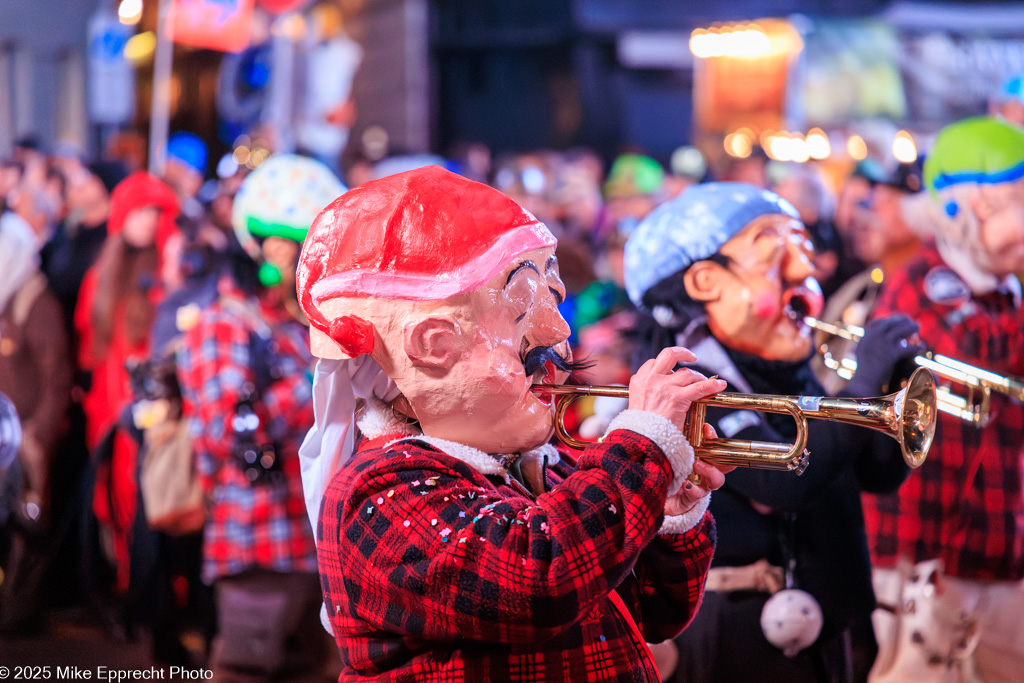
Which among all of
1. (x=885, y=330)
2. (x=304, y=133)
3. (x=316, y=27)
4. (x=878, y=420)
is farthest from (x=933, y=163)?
(x=316, y=27)

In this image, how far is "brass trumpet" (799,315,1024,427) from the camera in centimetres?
312

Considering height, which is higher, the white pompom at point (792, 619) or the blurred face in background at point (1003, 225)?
the blurred face in background at point (1003, 225)

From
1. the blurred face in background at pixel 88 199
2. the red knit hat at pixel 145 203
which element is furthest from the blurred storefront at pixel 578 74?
the red knit hat at pixel 145 203

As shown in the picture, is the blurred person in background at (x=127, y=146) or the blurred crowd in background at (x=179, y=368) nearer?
the blurred crowd in background at (x=179, y=368)

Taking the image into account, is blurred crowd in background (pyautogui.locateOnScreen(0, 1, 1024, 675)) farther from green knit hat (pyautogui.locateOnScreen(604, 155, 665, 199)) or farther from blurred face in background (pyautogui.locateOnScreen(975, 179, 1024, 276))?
green knit hat (pyautogui.locateOnScreen(604, 155, 665, 199))

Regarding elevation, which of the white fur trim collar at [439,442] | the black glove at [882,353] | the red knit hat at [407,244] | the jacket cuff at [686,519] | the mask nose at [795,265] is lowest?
the jacket cuff at [686,519]

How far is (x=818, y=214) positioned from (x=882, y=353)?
383cm

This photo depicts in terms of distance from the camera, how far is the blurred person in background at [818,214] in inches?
240

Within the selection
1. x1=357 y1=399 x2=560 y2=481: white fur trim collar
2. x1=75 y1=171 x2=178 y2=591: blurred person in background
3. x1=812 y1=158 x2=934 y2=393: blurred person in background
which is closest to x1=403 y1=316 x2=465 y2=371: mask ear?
x1=357 y1=399 x2=560 y2=481: white fur trim collar

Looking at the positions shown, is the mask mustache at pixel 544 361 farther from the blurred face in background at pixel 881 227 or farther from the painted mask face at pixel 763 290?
the blurred face in background at pixel 881 227

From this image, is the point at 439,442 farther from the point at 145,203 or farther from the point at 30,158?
the point at 30,158

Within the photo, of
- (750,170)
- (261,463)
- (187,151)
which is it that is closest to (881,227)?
(750,170)

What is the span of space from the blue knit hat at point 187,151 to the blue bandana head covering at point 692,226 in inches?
249

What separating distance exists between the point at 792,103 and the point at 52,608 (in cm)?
1294
